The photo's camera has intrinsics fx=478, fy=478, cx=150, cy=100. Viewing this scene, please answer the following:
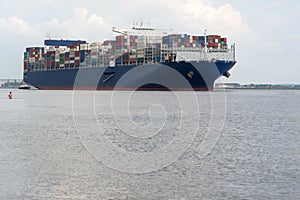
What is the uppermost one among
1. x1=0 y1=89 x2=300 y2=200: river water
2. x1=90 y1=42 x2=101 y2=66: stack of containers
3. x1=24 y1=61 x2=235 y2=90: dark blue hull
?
x1=90 y1=42 x2=101 y2=66: stack of containers

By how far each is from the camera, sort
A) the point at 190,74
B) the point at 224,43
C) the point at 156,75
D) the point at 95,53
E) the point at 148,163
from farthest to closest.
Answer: the point at 95,53, the point at 224,43, the point at 156,75, the point at 190,74, the point at 148,163

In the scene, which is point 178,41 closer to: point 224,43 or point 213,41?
point 213,41

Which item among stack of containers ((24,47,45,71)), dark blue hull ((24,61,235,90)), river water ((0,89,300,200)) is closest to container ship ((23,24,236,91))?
dark blue hull ((24,61,235,90))

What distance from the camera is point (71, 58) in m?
111

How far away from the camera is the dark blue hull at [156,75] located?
263 ft

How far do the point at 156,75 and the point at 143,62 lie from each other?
202 inches

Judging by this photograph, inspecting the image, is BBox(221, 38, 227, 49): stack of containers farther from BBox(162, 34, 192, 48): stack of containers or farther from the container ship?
BBox(162, 34, 192, 48): stack of containers

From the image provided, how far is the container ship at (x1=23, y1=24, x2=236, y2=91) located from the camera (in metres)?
81.4

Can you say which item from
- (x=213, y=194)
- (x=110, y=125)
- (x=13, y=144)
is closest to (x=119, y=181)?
(x=213, y=194)

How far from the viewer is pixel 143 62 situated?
86.5m

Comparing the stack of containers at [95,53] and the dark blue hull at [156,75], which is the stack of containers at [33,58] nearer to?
the dark blue hull at [156,75]

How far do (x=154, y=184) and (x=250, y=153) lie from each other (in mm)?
6649

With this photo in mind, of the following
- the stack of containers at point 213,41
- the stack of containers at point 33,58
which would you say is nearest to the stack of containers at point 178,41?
the stack of containers at point 213,41

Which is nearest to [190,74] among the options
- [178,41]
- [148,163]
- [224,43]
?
[178,41]
